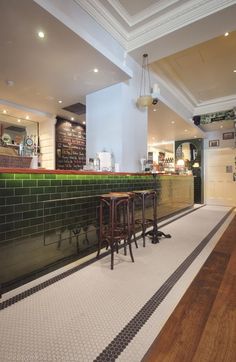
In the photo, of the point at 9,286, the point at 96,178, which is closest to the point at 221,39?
the point at 96,178

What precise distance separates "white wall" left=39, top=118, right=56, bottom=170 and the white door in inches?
267

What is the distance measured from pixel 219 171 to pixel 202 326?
834 centimetres

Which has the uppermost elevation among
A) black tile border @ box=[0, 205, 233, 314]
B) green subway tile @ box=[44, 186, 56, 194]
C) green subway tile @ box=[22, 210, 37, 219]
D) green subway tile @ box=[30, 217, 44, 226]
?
green subway tile @ box=[44, 186, 56, 194]

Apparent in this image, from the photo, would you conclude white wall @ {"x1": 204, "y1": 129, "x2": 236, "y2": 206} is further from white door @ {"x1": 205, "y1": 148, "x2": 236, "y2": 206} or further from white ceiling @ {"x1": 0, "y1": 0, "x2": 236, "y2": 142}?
white ceiling @ {"x1": 0, "y1": 0, "x2": 236, "y2": 142}

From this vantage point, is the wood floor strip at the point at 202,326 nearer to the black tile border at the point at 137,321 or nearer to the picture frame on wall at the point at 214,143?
the black tile border at the point at 137,321

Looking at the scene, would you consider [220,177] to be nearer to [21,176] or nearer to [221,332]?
[221,332]

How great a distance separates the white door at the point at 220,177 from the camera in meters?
8.52

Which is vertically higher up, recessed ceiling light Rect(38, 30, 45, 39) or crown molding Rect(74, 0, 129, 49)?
crown molding Rect(74, 0, 129, 49)

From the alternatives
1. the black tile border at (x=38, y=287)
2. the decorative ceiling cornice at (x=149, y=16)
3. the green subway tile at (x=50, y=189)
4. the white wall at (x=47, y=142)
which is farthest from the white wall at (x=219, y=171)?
the green subway tile at (x=50, y=189)

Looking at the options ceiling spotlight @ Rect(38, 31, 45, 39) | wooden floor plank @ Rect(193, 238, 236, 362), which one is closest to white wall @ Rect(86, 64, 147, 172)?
ceiling spotlight @ Rect(38, 31, 45, 39)

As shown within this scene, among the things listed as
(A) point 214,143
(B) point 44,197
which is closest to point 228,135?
(A) point 214,143

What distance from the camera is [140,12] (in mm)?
3307

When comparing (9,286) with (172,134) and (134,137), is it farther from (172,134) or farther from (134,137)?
(172,134)

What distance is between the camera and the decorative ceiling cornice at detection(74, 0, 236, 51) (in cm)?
289
